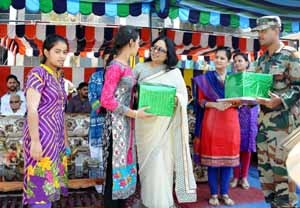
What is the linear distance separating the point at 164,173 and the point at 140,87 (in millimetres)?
766

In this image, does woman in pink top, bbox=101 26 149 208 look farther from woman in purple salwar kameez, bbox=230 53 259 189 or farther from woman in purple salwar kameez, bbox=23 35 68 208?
woman in purple salwar kameez, bbox=230 53 259 189

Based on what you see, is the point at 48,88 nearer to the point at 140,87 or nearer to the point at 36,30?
the point at 140,87

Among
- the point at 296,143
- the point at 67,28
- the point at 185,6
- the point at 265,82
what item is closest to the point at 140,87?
the point at 265,82

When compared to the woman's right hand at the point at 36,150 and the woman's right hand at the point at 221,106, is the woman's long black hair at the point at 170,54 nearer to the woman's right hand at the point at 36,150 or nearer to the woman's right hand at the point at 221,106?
the woman's right hand at the point at 221,106

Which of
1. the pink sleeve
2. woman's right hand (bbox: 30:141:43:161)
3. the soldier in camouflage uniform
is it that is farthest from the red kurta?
woman's right hand (bbox: 30:141:43:161)

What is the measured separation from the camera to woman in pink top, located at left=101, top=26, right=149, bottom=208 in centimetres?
267

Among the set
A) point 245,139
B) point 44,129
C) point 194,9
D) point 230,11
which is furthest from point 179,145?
point 230,11

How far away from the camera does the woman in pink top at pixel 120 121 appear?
8.76ft

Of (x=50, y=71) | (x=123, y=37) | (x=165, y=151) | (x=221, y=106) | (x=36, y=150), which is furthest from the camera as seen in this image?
(x=221, y=106)

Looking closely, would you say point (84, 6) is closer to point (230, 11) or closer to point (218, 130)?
point (230, 11)

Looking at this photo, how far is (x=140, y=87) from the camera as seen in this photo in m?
2.73

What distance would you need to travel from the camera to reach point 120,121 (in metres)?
2.73

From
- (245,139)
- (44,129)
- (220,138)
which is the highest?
(44,129)

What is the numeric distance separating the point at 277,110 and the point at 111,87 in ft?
3.63
